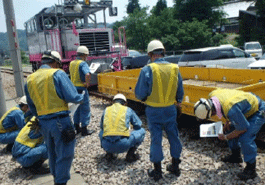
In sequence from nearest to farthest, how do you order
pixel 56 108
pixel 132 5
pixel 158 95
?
pixel 56 108 < pixel 158 95 < pixel 132 5

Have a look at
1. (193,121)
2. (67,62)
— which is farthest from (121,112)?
(67,62)

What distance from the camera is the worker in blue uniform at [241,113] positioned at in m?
3.54

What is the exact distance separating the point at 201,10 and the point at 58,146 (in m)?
33.7

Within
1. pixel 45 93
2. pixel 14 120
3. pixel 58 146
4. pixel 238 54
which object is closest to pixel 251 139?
pixel 58 146

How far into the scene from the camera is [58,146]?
3715 millimetres

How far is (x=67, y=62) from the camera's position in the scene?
40.0 feet

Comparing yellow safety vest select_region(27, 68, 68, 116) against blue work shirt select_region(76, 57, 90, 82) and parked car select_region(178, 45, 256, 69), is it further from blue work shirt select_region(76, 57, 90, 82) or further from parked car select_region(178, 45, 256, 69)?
parked car select_region(178, 45, 256, 69)

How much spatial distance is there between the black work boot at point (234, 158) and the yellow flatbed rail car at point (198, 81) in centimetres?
117

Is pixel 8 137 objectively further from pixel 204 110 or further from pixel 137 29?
pixel 137 29

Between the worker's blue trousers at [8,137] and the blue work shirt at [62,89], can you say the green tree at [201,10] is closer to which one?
the worker's blue trousers at [8,137]

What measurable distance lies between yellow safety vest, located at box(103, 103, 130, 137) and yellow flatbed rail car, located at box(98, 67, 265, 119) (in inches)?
58.0

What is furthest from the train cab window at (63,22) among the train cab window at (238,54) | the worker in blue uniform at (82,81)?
the train cab window at (238,54)

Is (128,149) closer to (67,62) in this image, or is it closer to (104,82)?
(104,82)

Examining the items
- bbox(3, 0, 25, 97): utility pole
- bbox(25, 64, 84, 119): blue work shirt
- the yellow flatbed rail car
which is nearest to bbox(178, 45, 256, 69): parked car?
the yellow flatbed rail car
